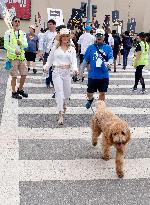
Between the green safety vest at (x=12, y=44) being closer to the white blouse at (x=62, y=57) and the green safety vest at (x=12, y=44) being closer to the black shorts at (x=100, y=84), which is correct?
the white blouse at (x=62, y=57)

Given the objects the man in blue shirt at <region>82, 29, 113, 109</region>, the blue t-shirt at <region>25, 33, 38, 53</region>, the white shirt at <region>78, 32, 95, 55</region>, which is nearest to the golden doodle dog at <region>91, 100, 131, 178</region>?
the man in blue shirt at <region>82, 29, 113, 109</region>

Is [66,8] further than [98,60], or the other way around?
[66,8]

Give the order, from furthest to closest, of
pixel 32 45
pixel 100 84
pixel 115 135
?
pixel 32 45 < pixel 100 84 < pixel 115 135

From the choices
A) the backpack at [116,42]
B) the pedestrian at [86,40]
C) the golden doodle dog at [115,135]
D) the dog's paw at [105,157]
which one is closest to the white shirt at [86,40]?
the pedestrian at [86,40]

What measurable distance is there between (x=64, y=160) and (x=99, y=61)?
281cm

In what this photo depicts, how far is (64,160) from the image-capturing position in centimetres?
642

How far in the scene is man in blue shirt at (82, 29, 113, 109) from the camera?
27.8 feet

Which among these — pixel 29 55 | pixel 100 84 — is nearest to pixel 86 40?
pixel 29 55

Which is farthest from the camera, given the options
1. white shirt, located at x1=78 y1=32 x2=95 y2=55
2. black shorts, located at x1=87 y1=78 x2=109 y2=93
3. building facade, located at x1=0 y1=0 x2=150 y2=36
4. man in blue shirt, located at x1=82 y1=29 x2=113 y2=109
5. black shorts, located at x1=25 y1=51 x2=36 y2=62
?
building facade, located at x1=0 y1=0 x2=150 y2=36

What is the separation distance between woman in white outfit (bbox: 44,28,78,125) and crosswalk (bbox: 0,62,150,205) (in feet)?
2.26

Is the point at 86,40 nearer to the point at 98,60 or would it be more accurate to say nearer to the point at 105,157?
the point at 98,60

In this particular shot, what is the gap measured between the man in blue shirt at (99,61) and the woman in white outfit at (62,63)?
1.64ft

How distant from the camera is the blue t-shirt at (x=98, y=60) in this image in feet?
27.9

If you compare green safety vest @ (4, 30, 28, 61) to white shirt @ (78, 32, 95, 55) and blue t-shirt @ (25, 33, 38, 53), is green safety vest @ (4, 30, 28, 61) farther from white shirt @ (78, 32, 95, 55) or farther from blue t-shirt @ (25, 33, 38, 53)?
blue t-shirt @ (25, 33, 38, 53)
